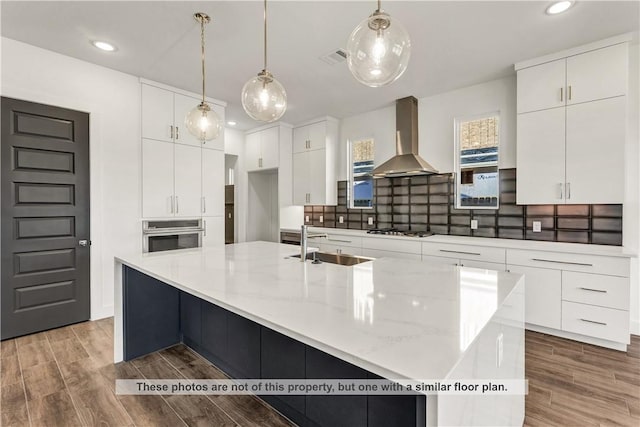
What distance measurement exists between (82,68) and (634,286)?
19.4 ft

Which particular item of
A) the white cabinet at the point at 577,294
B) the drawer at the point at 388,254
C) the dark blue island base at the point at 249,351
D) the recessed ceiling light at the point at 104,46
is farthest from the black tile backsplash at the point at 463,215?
the recessed ceiling light at the point at 104,46

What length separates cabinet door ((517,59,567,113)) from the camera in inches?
113

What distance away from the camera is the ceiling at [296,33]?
2229 mm

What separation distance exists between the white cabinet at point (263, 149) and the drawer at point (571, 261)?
3.79 metres

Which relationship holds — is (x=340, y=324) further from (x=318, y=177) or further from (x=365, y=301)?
(x=318, y=177)

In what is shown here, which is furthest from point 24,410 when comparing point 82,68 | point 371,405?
point 82,68

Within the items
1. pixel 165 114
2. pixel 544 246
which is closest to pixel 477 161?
pixel 544 246

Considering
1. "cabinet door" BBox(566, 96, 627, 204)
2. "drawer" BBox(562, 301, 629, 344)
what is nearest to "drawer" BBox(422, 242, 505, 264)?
"drawer" BBox(562, 301, 629, 344)

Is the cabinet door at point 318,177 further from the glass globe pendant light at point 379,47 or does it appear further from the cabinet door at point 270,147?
the glass globe pendant light at point 379,47

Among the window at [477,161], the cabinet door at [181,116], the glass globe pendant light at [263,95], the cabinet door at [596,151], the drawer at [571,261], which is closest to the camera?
the glass globe pendant light at [263,95]

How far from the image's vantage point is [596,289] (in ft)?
8.52

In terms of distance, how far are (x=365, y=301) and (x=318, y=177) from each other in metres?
3.92

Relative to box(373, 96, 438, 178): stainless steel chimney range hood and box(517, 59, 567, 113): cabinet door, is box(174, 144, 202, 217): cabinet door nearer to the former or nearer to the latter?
box(373, 96, 438, 178): stainless steel chimney range hood

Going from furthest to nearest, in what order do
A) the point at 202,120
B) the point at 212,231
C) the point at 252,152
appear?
1. the point at 252,152
2. the point at 212,231
3. the point at 202,120
